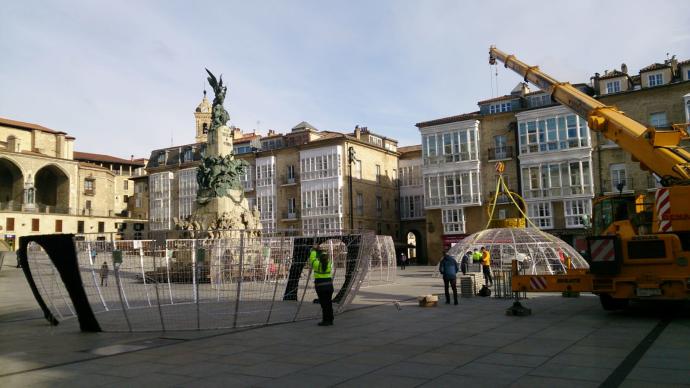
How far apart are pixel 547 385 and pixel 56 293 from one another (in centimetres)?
1169

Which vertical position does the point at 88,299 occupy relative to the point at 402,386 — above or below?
above

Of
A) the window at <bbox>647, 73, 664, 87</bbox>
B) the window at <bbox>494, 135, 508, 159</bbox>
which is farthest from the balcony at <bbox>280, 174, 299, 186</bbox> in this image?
the window at <bbox>647, 73, 664, 87</bbox>

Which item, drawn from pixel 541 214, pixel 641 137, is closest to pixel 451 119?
pixel 541 214

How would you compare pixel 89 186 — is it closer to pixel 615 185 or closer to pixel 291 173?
pixel 291 173

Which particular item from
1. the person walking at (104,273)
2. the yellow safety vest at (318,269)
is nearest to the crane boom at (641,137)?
the yellow safety vest at (318,269)

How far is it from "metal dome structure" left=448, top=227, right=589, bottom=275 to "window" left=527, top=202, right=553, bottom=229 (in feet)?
52.0

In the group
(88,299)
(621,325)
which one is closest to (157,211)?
(88,299)

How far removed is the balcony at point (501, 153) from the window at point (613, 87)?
8.66 m

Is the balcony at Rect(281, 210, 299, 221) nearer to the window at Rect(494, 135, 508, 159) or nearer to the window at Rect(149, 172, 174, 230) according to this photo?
the window at Rect(149, 172, 174, 230)

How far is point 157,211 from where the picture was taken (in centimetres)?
→ 6962

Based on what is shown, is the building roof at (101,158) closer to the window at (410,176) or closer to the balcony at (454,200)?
the window at (410,176)

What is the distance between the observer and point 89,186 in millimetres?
80312

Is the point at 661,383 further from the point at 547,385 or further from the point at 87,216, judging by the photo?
the point at 87,216

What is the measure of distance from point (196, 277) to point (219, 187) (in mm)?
17113
